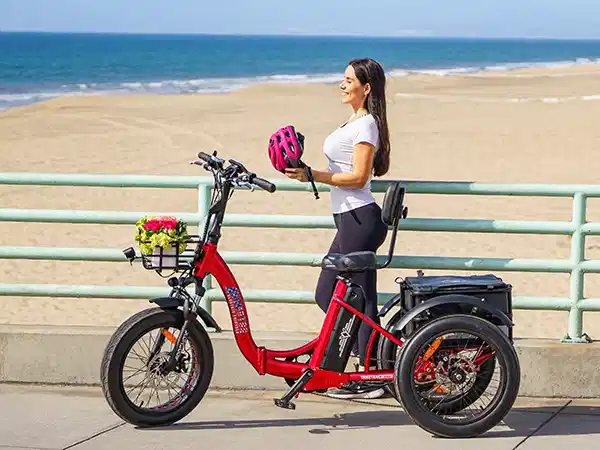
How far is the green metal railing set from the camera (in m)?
5.79

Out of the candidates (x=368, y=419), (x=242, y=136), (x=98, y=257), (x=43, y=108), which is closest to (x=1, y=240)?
(x=98, y=257)

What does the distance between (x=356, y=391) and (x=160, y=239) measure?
118cm

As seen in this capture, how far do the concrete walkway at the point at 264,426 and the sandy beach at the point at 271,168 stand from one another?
8.68ft

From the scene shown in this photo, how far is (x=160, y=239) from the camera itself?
16.5 feet

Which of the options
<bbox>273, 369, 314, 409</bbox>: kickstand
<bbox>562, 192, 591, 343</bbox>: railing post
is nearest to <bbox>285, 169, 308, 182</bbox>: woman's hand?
<bbox>273, 369, 314, 409</bbox>: kickstand

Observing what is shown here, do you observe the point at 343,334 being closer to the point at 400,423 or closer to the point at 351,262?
the point at 351,262

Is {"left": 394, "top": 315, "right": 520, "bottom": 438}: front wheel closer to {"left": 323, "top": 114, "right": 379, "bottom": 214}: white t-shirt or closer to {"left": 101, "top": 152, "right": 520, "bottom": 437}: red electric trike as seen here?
{"left": 101, "top": 152, "right": 520, "bottom": 437}: red electric trike

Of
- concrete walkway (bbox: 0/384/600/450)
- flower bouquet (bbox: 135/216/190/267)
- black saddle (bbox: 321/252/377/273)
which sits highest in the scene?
flower bouquet (bbox: 135/216/190/267)

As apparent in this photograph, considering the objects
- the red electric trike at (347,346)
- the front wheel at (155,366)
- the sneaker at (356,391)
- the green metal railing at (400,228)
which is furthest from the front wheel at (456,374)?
the front wheel at (155,366)

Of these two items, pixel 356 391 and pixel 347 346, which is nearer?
pixel 347 346

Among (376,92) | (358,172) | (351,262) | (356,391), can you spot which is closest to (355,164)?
(358,172)

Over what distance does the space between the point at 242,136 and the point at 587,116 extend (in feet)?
26.6

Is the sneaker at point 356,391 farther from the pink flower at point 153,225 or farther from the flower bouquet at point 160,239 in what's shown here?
the pink flower at point 153,225

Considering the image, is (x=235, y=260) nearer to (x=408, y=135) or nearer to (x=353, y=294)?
(x=353, y=294)
